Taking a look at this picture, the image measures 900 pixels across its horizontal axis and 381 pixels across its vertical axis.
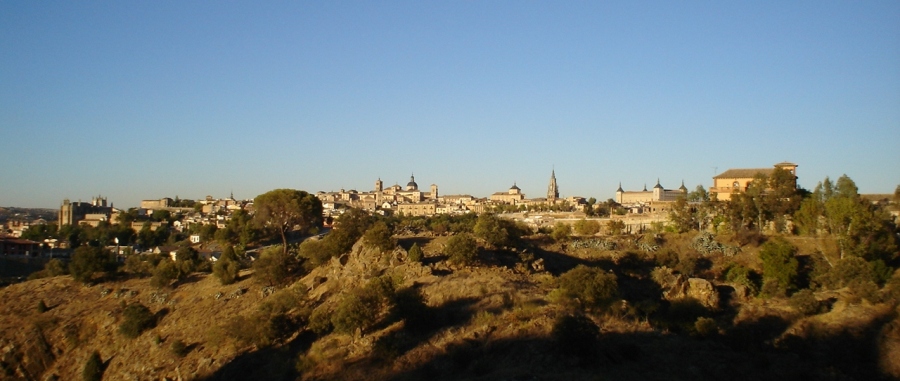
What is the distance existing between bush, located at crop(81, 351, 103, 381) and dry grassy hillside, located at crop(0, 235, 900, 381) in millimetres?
341

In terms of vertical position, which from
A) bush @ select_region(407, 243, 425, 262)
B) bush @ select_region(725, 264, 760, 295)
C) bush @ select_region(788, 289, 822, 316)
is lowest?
bush @ select_region(788, 289, 822, 316)

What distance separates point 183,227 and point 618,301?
7039 centimetres

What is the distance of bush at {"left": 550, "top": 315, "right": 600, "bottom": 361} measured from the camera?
17.9 m

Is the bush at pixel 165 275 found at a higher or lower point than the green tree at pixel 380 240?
lower

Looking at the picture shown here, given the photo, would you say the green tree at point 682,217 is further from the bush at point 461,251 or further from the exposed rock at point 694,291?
the bush at point 461,251

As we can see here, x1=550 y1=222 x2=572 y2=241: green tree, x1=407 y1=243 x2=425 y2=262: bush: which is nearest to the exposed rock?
x1=407 y1=243 x2=425 y2=262: bush

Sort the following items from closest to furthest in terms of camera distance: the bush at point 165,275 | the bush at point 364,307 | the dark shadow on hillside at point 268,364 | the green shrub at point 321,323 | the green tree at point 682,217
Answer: the dark shadow on hillside at point 268,364
the bush at point 364,307
the green shrub at point 321,323
the bush at point 165,275
the green tree at point 682,217

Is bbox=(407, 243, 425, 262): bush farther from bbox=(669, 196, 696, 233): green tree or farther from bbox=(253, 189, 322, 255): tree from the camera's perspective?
bbox=(669, 196, 696, 233): green tree

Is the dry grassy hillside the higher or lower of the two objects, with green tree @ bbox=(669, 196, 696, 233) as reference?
lower

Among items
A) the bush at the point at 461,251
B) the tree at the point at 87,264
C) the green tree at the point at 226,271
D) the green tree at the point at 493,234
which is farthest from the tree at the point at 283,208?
the bush at the point at 461,251

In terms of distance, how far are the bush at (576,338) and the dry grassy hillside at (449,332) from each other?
55 mm

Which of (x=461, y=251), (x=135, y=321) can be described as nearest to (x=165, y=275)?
(x=135, y=321)

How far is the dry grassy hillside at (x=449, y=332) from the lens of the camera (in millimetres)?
18609

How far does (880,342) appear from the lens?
74.3 ft
